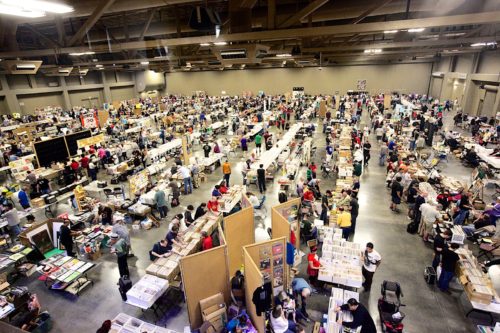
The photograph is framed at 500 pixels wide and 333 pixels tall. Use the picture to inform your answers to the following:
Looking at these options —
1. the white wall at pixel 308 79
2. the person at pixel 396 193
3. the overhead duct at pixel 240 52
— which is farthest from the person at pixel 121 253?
the white wall at pixel 308 79

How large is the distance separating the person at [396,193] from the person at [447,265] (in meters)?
3.92

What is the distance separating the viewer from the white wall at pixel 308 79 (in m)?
38.3

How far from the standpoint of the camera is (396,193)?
425 inches

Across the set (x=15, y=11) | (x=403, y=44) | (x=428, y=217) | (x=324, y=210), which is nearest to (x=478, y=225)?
(x=428, y=217)

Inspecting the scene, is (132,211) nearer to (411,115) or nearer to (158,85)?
(411,115)

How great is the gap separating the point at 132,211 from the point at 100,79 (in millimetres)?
35971

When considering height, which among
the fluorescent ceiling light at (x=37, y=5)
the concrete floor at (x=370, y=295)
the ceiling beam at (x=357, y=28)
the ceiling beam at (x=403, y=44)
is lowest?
the concrete floor at (x=370, y=295)

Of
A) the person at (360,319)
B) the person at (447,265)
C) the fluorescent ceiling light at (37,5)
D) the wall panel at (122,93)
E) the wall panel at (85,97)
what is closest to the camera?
the fluorescent ceiling light at (37,5)

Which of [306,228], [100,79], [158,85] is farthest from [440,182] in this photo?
[158,85]

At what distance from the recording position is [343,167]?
529 inches

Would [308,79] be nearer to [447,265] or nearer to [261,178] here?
[261,178]

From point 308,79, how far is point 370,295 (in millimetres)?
40065

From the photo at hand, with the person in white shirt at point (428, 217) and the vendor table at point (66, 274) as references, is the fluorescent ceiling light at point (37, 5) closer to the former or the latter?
the vendor table at point (66, 274)

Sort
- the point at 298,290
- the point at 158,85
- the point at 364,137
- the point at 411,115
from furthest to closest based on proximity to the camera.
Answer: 1. the point at 158,85
2. the point at 411,115
3. the point at 364,137
4. the point at 298,290
